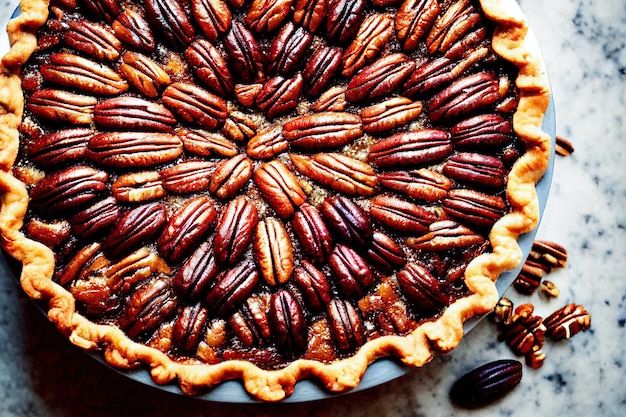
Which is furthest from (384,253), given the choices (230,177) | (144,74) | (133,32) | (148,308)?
(133,32)

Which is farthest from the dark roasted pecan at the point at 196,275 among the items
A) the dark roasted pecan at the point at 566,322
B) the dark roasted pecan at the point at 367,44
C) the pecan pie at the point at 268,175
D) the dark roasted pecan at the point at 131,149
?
the dark roasted pecan at the point at 566,322

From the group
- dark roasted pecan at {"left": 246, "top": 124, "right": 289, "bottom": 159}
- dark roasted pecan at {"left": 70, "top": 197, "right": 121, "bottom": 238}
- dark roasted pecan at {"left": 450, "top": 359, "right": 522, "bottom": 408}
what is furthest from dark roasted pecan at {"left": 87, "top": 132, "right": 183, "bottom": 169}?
dark roasted pecan at {"left": 450, "top": 359, "right": 522, "bottom": 408}

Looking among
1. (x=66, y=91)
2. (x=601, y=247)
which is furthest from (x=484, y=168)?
(x=66, y=91)

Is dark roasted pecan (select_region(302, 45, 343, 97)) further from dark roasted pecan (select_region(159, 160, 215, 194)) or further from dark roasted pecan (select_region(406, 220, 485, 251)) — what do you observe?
dark roasted pecan (select_region(406, 220, 485, 251))

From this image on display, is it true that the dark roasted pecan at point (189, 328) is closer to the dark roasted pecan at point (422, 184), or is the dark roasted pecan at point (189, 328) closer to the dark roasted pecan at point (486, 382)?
the dark roasted pecan at point (422, 184)

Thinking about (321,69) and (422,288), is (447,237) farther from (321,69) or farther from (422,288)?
(321,69)

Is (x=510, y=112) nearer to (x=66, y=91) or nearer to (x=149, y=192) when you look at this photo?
(x=149, y=192)
